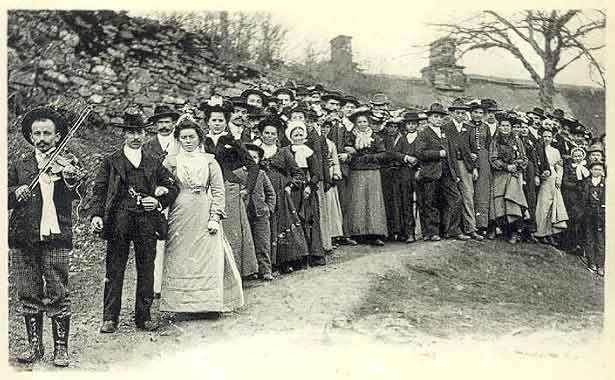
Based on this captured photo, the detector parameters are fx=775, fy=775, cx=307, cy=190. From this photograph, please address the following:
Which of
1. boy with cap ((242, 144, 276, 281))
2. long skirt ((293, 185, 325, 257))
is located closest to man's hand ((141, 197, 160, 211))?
boy with cap ((242, 144, 276, 281))

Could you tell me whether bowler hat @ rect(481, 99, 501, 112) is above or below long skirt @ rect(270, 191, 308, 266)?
above

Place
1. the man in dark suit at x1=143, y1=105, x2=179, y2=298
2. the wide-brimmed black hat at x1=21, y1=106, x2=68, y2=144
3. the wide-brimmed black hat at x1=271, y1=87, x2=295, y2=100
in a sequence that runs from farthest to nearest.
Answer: the wide-brimmed black hat at x1=271, y1=87, x2=295, y2=100 < the man in dark suit at x1=143, y1=105, x2=179, y2=298 < the wide-brimmed black hat at x1=21, y1=106, x2=68, y2=144

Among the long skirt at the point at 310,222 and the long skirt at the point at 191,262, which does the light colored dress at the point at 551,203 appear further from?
the long skirt at the point at 191,262

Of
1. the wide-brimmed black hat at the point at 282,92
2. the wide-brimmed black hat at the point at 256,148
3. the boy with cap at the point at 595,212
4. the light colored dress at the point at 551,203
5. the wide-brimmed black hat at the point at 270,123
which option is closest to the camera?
the wide-brimmed black hat at the point at 256,148

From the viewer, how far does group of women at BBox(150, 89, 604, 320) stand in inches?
217

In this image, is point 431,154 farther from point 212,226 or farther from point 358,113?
point 212,226

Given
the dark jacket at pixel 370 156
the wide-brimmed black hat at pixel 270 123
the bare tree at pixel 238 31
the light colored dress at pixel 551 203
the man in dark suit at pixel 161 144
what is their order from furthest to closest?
the light colored dress at pixel 551 203 → the dark jacket at pixel 370 156 → the bare tree at pixel 238 31 → the wide-brimmed black hat at pixel 270 123 → the man in dark suit at pixel 161 144

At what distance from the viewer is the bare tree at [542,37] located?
6480mm

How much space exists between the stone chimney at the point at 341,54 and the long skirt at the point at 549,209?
229 cm

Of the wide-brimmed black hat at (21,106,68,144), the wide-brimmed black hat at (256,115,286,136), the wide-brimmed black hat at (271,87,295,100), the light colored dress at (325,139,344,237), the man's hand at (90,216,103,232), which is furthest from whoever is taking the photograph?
the wide-brimmed black hat at (271,87,295,100)

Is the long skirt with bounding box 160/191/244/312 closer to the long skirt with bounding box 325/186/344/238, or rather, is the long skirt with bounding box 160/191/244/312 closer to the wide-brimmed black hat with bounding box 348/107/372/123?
the long skirt with bounding box 325/186/344/238

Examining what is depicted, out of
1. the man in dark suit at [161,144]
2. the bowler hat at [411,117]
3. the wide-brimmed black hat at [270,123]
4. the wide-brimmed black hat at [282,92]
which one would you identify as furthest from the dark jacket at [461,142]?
the man in dark suit at [161,144]

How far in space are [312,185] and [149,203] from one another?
5.99 feet

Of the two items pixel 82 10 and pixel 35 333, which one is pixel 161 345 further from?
pixel 82 10
